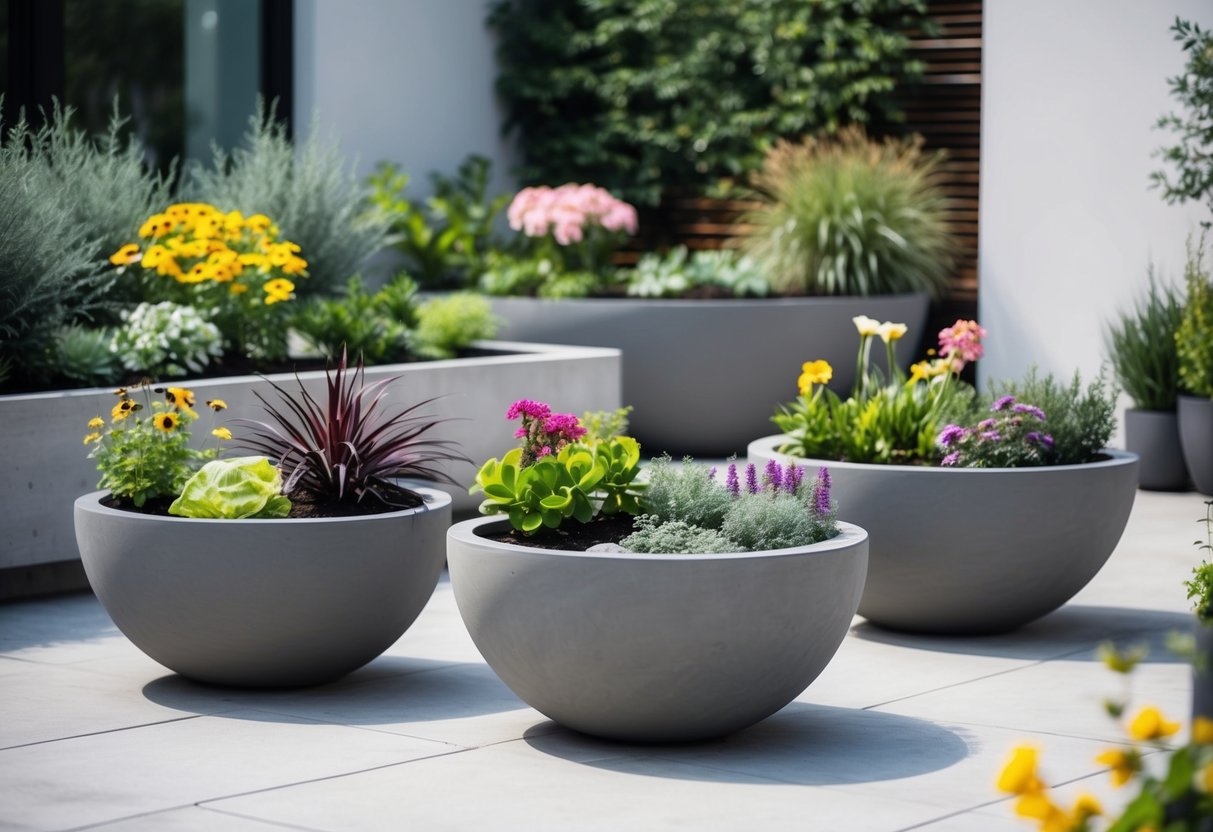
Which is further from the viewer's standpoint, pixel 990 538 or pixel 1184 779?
pixel 990 538

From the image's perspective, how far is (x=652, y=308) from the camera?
32.8 ft

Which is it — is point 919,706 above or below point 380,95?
below

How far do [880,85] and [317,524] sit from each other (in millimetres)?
8005

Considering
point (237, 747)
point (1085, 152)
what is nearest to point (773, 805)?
point (237, 747)

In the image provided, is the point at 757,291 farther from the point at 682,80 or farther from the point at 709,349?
the point at 682,80

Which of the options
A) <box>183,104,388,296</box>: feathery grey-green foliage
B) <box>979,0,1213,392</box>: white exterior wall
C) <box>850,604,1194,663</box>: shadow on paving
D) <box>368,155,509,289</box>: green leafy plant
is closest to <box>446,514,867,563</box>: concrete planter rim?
<box>850,604,1194,663</box>: shadow on paving

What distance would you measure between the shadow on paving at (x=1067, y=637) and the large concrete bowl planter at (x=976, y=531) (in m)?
0.09

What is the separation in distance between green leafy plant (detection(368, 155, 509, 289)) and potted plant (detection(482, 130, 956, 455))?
62 centimetres

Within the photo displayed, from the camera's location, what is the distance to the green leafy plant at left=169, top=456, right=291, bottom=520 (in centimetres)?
461

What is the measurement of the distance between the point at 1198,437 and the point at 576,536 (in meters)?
5.22

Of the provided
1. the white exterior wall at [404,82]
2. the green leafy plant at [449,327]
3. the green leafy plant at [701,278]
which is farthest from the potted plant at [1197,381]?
the white exterior wall at [404,82]

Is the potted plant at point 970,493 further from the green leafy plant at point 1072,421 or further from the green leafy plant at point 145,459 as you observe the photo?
the green leafy plant at point 145,459

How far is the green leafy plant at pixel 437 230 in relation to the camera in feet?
37.7

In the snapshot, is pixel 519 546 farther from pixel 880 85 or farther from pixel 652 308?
pixel 880 85
